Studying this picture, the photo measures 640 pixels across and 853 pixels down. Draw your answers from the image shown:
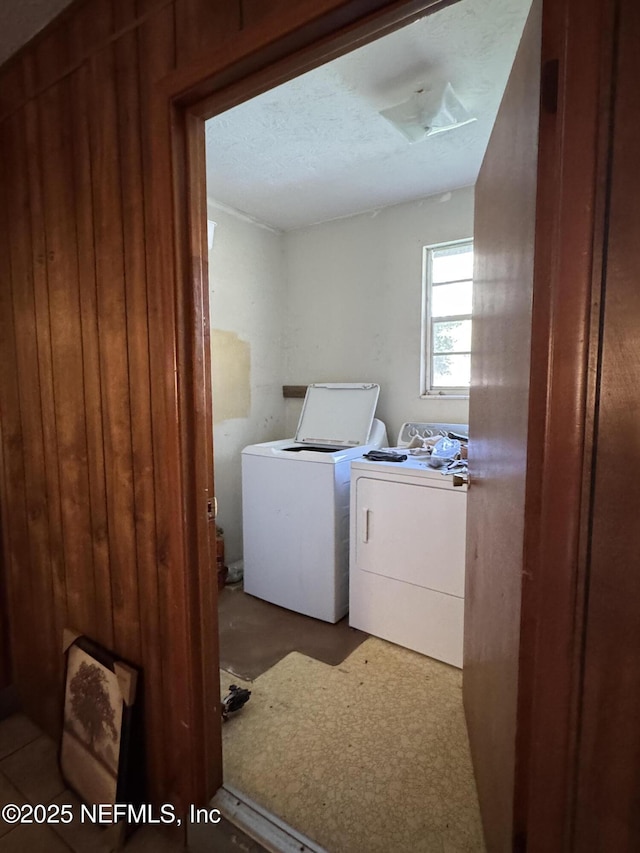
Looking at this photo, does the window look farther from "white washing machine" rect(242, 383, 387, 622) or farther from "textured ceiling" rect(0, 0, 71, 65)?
"textured ceiling" rect(0, 0, 71, 65)

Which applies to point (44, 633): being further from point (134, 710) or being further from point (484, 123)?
point (484, 123)

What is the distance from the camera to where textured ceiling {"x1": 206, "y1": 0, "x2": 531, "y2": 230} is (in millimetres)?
1436

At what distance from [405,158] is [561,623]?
233cm

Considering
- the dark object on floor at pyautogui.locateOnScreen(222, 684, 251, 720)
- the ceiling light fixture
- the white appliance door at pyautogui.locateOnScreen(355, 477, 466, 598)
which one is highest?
the ceiling light fixture

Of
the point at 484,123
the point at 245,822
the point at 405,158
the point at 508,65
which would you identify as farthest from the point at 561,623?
the point at 405,158

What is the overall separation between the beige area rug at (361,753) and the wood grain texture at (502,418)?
0.60 ft

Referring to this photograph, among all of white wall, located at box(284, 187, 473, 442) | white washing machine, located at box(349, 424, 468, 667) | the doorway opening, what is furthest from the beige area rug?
white wall, located at box(284, 187, 473, 442)

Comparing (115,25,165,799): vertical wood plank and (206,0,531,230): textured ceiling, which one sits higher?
(206,0,531,230): textured ceiling

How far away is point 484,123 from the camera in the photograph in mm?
1927

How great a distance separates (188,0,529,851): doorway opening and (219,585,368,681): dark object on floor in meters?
0.01

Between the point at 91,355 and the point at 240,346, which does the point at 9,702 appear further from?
the point at 240,346

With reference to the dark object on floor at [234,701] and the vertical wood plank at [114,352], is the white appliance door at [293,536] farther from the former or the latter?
the vertical wood plank at [114,352]

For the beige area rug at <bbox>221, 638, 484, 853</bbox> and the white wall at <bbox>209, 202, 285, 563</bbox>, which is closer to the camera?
the beige area rug at <bbox>221, 638, 484, 853</bbox>

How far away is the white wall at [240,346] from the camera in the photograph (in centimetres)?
289
